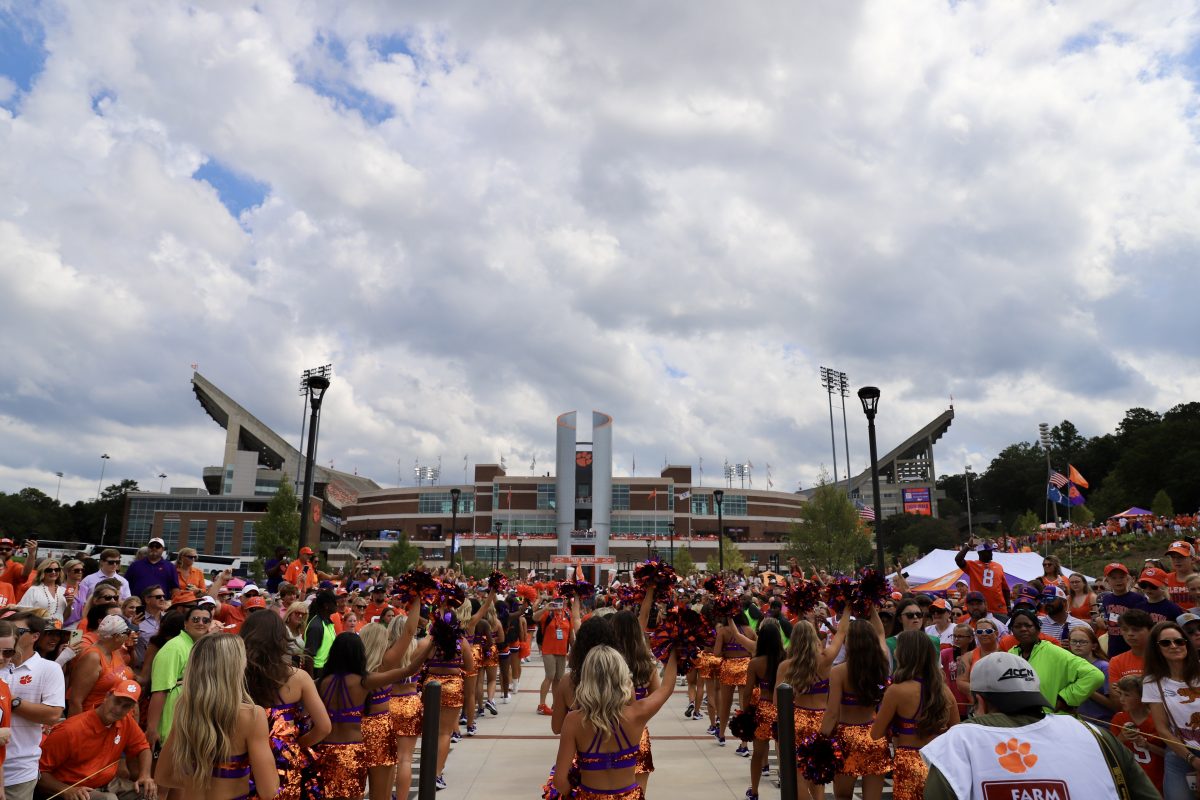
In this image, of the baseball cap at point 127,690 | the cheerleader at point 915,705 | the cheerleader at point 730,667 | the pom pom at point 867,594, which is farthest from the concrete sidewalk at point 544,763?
the baseball cap at point 127,690

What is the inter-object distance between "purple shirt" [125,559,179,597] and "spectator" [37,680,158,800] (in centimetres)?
460

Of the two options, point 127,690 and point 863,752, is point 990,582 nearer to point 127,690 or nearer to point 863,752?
point 863,752

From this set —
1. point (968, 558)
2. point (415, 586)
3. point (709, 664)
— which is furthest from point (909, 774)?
point (968, 558)

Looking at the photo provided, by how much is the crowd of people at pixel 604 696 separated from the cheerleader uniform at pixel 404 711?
0.06ft

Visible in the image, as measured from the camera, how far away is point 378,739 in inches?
252

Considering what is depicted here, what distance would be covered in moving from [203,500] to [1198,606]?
99.6 meters

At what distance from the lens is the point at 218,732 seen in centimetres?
363

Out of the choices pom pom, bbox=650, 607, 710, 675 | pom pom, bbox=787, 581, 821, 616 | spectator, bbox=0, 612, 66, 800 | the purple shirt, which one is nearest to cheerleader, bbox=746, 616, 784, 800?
pom pom, bbox=787, 581, 821, 616

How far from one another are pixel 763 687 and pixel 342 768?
4268 millimetres

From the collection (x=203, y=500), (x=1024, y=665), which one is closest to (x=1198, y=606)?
(x=1024, y=665)

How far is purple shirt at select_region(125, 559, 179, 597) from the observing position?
31.7ft

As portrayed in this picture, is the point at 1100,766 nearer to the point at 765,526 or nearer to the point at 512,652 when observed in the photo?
the point at 512,652

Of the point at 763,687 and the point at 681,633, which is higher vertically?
the point at 681,633

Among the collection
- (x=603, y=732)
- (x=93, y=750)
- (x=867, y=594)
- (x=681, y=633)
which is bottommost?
(x=93, y=750)
